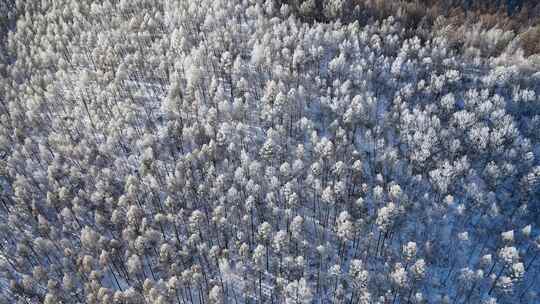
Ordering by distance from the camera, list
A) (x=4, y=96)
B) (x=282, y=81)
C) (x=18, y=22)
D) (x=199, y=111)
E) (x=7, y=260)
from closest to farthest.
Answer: (x=7, y=260), (x=199, y=111), (x=282, y=81), (x=4, y=96), (x=18, y=22)

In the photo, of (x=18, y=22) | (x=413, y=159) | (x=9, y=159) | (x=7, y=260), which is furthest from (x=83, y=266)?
(x=18, y=22)

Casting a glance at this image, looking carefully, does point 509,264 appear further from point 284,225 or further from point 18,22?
point 18,22

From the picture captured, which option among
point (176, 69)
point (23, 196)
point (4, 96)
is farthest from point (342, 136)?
point (4, 96)

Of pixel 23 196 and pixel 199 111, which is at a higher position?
pixel 199 111

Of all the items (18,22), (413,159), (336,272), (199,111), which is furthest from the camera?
(18,22)

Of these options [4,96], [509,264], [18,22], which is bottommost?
[509,264]

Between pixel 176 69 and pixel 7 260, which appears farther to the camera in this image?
pixel 176 69

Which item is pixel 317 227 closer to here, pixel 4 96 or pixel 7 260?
pixel 7 260
